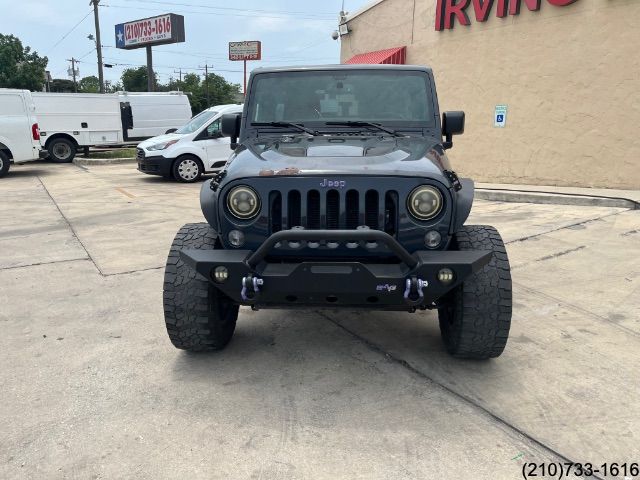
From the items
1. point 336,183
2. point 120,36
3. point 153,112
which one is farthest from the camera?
point 120,36

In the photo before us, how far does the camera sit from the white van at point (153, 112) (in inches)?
764

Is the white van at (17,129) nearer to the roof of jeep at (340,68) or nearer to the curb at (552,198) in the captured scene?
the curb at (552,198)

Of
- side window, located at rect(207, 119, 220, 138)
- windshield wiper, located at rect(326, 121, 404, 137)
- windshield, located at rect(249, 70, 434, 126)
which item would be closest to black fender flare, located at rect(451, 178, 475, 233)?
windshield wiper, located at rect(326, 121, 404, 137)

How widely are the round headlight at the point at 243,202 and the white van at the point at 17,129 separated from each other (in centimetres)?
1295

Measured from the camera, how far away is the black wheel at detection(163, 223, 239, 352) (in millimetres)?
3029

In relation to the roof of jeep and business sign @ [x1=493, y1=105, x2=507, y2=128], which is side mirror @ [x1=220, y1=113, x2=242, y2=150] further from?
business sign @ [x1=493, y1=105, x2=507, y2=128]

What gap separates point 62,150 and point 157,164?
7.91m

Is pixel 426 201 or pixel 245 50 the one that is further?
pixel 245 50

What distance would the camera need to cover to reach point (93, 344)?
358 cm

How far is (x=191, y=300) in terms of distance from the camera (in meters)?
3.04

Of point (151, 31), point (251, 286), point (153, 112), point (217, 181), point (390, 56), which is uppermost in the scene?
point (151, 31)

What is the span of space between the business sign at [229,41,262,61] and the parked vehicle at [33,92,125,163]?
11.8m

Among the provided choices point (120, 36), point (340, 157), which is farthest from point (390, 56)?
point (120, 36)

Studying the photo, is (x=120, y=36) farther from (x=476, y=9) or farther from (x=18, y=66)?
(x=476, y=9)
